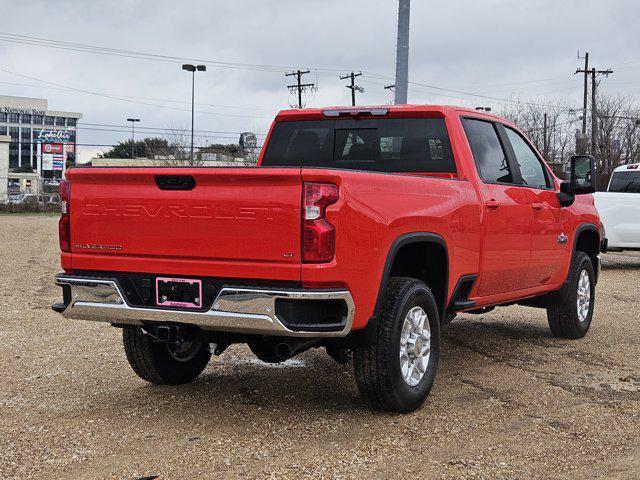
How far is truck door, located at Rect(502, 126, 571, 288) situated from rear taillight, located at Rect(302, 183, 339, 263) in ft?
9.36

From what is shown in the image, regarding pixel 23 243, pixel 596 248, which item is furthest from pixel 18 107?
pixel 596 248

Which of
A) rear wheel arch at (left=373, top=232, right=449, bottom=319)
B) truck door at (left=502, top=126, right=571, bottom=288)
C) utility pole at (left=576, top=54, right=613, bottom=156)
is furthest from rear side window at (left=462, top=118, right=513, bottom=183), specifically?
utility pole at (left=576, top=54, right=613, bottom=156)

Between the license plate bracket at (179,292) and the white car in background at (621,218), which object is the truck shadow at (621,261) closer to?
the white car in background at (621,218)

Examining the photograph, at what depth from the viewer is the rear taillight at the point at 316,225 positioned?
459 cm

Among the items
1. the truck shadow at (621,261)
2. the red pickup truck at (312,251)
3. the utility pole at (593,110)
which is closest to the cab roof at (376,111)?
the red pickup truck at (312,251)

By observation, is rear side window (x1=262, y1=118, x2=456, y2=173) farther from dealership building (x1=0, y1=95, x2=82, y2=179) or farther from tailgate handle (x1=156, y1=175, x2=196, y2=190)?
dealership building (x1=0, y1=95, x2=82, y2=179)

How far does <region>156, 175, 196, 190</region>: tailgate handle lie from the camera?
16.1ft

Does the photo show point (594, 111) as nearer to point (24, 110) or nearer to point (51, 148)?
point (51, 148)

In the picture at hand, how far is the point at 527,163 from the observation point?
7414mm

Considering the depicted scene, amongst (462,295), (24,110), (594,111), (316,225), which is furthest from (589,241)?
(24,110)

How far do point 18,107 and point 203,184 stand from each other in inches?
7136

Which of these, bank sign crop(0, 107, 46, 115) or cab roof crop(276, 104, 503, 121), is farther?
bank sign crop(0, 107, 46, 115)

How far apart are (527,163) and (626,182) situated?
10420 mm

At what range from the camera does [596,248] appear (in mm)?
8836
